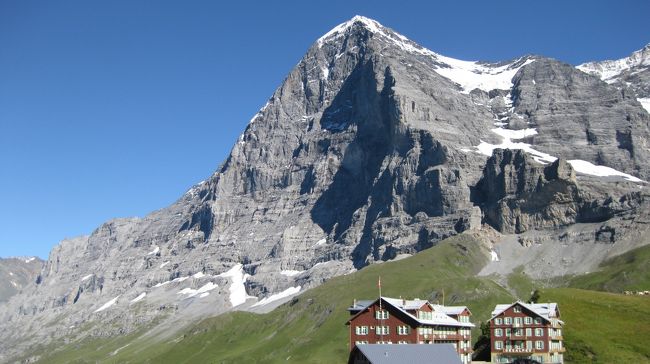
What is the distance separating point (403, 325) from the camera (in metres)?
136

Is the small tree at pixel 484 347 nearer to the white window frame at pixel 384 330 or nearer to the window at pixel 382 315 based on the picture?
the white window frame at pixel 384 330

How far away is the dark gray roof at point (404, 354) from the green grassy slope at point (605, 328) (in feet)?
178

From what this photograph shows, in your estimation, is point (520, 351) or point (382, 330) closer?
point (382, 330)

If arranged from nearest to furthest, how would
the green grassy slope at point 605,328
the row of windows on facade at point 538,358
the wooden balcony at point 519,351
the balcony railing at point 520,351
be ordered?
the row of windows on facade at point 538,358
the wooden balcony at point 519,351
the balcony railing at point 520,351
the green grassy slope at point 605,328

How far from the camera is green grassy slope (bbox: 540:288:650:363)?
14975cm

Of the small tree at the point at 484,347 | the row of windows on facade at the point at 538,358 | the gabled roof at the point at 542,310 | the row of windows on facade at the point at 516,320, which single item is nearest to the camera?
the row of windows on facade at the point at 538,358

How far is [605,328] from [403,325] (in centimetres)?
5430

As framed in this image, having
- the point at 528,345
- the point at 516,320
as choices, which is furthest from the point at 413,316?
the point at 528,345

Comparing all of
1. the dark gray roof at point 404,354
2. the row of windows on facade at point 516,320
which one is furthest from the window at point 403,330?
the dark gray roof at point 404,354

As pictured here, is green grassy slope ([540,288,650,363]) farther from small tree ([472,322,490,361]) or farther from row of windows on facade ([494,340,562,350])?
small tree ([472,322,490,361])

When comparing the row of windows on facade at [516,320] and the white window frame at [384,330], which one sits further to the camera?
the row of windows on facade at [516,320]

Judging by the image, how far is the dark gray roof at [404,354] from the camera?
100062mm

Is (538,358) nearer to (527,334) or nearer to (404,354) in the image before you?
(527,334)

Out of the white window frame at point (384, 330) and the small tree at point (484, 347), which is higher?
the white window frame at point (384, 330)
